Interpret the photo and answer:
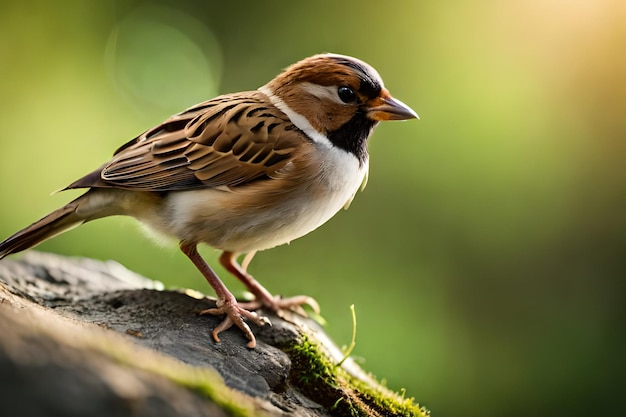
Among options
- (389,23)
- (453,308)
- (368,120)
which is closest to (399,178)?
(453,308)

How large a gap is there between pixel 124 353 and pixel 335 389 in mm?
1409

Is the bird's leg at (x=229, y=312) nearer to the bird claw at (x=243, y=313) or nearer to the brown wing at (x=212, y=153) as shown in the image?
the bird claw at (x=243, y=313)

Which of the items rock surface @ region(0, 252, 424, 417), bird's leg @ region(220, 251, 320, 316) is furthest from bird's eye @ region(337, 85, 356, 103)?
rock surface @ region(0, 252, 424, 417)

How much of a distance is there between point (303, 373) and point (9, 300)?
4.49 feet

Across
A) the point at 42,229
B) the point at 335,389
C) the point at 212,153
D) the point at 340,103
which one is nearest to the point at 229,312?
the point at 335,389

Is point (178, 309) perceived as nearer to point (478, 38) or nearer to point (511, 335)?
point (511, 335)

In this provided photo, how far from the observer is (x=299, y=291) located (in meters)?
6.55

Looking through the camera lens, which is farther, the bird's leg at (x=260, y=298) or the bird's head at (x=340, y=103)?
the bird's leg at (x=260, y=298)

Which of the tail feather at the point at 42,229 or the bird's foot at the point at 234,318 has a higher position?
the bird's foot at the point at 234,318

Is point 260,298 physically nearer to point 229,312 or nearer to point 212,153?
point 229,312

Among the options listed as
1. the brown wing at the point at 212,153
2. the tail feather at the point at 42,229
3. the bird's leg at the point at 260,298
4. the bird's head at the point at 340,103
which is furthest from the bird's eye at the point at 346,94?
the tail feather at the point at 42,229

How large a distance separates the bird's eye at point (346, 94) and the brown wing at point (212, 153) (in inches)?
12.5

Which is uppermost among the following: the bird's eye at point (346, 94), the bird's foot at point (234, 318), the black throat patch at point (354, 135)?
the bird's eye at point (346, 94)

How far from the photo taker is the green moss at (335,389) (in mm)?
3314
